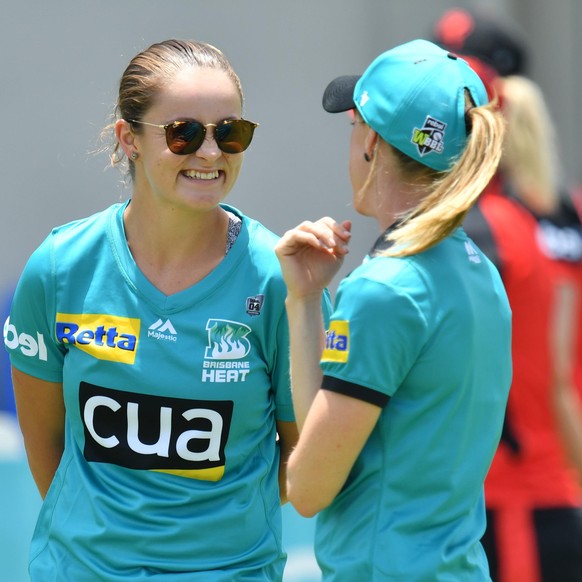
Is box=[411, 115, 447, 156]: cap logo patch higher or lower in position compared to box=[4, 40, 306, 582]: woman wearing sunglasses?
higher

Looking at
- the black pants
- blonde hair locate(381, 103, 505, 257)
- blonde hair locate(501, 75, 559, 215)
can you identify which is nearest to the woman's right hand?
blonde hair locate(381, 103, 505, 257)

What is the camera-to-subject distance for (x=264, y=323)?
2.78 metres

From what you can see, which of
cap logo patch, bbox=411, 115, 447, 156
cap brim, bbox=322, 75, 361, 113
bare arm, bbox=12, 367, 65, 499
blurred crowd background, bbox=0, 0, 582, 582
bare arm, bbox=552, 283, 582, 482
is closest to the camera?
cap logo patch, bbox=411, 115, 447, 156

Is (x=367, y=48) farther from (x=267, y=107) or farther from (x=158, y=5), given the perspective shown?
(x=158, y=5)

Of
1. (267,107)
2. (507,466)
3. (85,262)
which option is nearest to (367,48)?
(267,107)

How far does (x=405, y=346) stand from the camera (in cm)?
228

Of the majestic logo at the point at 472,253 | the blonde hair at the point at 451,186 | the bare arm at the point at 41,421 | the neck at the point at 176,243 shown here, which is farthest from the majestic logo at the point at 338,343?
the bare arm at the point at 41,421

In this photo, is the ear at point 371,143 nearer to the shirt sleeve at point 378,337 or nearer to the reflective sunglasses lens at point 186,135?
the shirt sleeve at point 378,337

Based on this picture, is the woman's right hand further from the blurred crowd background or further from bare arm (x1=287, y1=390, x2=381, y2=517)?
the blurred crowd background

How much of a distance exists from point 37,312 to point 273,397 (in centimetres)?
60

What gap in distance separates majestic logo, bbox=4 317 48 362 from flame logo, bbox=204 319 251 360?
44cm

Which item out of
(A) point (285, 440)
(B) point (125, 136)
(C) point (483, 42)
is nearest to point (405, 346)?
(A) point (285, 440)

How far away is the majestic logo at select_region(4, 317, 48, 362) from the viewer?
290 cm

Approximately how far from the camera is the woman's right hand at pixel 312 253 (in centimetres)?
246
